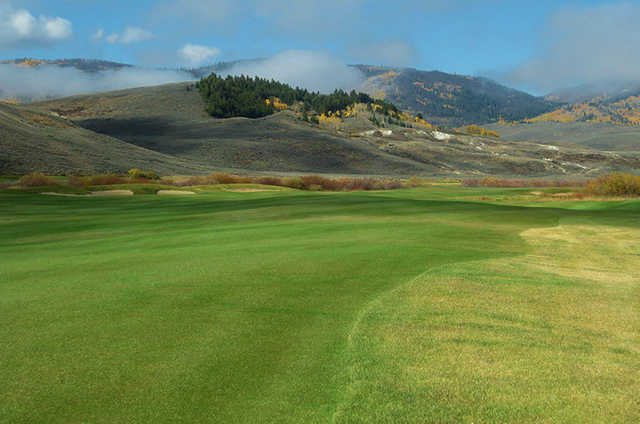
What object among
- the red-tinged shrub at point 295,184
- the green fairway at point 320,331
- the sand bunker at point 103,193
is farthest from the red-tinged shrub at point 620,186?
the sand bunker at point 103,193

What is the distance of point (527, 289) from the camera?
7145 millimetres

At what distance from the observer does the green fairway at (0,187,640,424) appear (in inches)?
150

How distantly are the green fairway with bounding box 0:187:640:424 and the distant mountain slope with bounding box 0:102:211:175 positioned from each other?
54.1 m

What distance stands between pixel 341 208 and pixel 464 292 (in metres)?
13.4

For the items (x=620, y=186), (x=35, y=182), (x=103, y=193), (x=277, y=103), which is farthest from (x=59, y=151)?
(x=277, y=103)

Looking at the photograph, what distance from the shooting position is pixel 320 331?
5.34 meters

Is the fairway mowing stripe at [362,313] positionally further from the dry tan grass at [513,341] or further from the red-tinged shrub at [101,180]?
the red-tinged shrub at [101,180]

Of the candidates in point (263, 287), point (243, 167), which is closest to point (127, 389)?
point (263, 287)

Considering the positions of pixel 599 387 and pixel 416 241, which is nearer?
pixel 599 387

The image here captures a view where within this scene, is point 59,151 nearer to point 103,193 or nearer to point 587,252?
point 103,193

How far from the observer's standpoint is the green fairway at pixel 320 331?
3.80 metres

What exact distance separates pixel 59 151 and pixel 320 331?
237ft

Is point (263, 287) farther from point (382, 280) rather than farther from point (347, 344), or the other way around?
point (347, 344)

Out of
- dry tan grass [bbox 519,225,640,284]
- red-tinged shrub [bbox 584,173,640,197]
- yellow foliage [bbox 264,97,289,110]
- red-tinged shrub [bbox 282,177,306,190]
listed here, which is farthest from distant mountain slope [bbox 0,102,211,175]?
yellow foliage [bbox 264,97,289,110]
